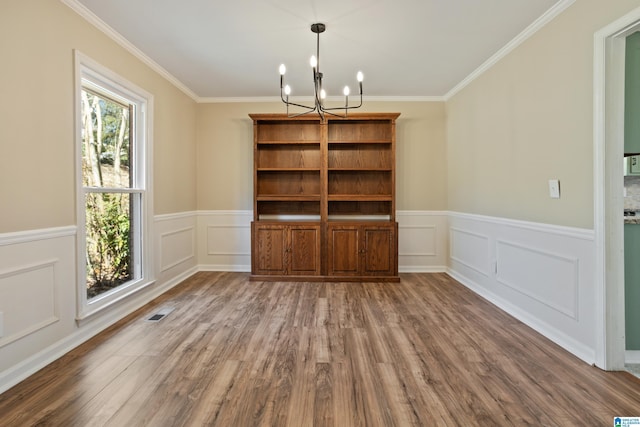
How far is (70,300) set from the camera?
2.43 metres

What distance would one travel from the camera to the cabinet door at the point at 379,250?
14.4 ft

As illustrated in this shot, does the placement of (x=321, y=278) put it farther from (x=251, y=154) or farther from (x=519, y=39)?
(x=519, y=39)

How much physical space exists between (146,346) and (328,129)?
350cm

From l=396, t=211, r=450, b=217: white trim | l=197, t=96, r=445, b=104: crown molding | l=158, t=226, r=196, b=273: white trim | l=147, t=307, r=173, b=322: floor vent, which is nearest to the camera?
l=147, t=307, r=173, b=322: floor vent

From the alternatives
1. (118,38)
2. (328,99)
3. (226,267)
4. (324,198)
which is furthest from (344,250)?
(118,38)

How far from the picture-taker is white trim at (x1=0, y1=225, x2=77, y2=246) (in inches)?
76.3

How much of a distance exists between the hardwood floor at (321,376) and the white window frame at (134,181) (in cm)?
29

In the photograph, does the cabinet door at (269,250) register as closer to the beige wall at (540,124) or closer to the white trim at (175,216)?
the white trim at (175,216)

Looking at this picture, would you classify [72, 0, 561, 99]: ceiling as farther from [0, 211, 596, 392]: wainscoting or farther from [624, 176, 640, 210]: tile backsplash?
[0, 211, 596, 392]: wainscoting

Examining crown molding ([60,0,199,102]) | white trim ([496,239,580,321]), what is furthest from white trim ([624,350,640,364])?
crown molding ([60,0,199,102])

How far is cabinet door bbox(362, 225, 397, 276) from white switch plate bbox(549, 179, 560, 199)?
203 centimetres

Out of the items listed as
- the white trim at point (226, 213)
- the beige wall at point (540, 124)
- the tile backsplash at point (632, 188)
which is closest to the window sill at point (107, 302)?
the white trim at point (226, 213)

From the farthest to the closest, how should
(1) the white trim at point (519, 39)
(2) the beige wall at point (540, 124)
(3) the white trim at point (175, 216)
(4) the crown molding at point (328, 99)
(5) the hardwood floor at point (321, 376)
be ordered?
(4) the crown molding at point (328, 99) < (3) the white trim at point (175, 216) < (1) the white trim at point (519, 39) < (2) the beige wall at point (540, 124) < (5) the hardwood floor at point (321, 376)

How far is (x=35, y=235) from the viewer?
6.95 feet
